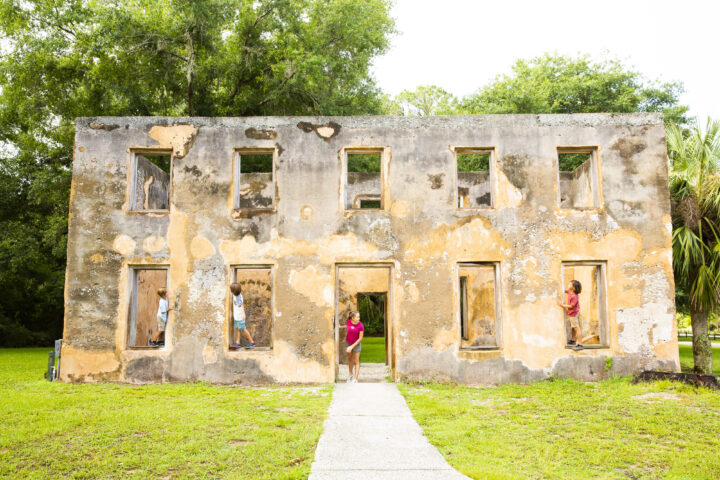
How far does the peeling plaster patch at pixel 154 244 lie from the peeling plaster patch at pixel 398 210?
4876mm

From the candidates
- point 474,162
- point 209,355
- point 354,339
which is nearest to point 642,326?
point 354,339

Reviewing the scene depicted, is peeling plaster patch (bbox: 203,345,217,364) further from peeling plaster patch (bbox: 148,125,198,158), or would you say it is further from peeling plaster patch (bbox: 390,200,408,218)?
peeling plaster patch (bbox: 390,200,408,218)

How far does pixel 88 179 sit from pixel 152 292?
4431mm

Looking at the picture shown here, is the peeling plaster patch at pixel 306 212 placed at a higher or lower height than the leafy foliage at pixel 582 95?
lower

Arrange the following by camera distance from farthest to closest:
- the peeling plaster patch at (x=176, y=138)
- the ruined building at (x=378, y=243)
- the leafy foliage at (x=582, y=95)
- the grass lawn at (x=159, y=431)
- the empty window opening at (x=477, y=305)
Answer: the leafy foliage at (x=582, y=95), the empty window opening at (x=477, y=305), the peeling plaster patch at (x=176, y=138), the ruined building at (x=378, y=243), the grass lawn at (x=159, y=431)

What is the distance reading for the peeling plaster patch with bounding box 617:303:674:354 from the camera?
1044 cm

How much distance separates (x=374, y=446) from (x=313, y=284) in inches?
190

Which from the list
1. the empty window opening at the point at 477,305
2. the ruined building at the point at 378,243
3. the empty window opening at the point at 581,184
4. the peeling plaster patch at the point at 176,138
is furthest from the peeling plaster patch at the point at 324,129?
the empty window opening at the point at 477,305

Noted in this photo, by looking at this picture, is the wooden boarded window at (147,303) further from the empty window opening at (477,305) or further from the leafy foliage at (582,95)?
the leafy foliage at (582,95)

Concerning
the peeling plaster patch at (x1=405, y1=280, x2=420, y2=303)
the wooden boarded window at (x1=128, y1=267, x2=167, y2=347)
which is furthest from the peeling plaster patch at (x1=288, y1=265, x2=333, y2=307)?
the wooden boarded window at (x1=128, y1=267, x2=167, y2=347)

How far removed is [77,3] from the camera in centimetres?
1800

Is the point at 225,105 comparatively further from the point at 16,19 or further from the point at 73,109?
Answer: the point at 16,19

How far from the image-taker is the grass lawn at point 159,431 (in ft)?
17.4

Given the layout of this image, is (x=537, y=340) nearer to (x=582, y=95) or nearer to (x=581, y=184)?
(x=581, y=184)
